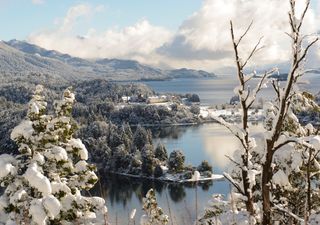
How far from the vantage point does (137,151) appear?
79.7 metres

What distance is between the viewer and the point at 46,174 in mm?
10227

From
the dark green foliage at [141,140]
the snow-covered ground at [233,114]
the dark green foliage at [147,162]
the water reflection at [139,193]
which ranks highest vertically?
the snow-covered ground at [233,114]

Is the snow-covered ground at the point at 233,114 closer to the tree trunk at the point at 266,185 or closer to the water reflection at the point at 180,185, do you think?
the tree trunk at the point at 266,185

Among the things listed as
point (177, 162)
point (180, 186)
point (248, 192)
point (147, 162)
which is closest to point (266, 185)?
point (248, 192)

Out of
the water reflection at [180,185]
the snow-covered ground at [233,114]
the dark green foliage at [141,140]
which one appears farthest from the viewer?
the dark green foliage at [141,140]

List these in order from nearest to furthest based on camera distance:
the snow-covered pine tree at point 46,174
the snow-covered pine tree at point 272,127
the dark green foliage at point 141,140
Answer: the snow-covered pine tree at point 272,127 → the snow-covered pine tree at point 46,174 → the dark green foliage at point 141,140

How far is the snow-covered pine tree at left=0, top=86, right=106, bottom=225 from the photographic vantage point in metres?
8.86

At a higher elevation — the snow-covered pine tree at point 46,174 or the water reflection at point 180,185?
the snow-covered pine tree at point 46,174

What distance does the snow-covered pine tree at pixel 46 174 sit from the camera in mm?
8859

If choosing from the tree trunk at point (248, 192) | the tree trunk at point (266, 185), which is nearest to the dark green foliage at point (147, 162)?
the tree trunk at point (248, 192)

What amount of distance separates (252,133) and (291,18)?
4.51 ft

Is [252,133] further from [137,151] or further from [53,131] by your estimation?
[137,151]

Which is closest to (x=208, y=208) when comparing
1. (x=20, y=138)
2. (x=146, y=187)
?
(x=20, y=138)

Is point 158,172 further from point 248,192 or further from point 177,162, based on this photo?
point 248,192
